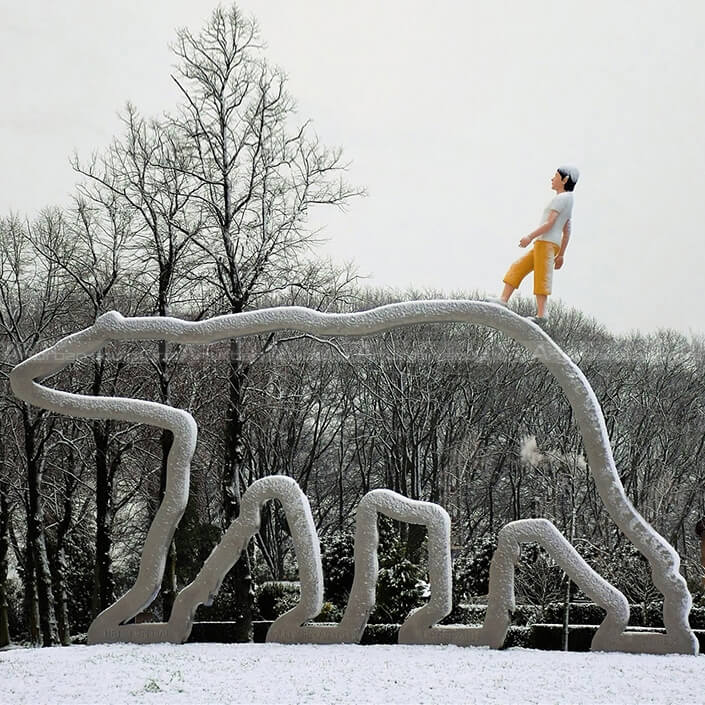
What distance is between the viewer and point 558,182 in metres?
10.5

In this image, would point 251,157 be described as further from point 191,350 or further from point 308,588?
point 308,588

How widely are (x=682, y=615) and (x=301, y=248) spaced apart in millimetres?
10162

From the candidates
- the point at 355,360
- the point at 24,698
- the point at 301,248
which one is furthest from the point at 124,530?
the point at 24,698

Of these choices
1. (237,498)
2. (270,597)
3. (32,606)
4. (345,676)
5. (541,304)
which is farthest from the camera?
(270,597)

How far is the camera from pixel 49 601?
711 inches

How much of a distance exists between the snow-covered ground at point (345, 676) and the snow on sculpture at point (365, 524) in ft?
0.96

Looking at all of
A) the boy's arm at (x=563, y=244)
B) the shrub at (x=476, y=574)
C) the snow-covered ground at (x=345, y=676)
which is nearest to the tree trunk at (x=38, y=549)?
the shrub at (x=476, y=574)

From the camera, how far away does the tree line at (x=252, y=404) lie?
1803 centimetres

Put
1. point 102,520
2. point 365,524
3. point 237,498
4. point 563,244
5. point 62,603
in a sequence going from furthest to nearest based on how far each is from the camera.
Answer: point 62,603
point 102,520
point 237,498
point 563,244
point 365,524

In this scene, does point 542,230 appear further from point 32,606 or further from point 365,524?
point 32,606

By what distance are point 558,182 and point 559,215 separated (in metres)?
0.44

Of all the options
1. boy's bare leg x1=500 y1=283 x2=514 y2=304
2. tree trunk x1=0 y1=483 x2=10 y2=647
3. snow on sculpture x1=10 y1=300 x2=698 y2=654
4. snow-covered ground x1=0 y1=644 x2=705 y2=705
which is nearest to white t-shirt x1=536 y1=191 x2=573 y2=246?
boy's bare leg x1=500 y1=283 x2=514 y2=304

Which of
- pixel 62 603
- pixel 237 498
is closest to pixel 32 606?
pixel 62 603

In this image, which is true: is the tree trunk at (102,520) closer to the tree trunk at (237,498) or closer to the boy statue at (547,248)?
the tree trunk at (237,498)
